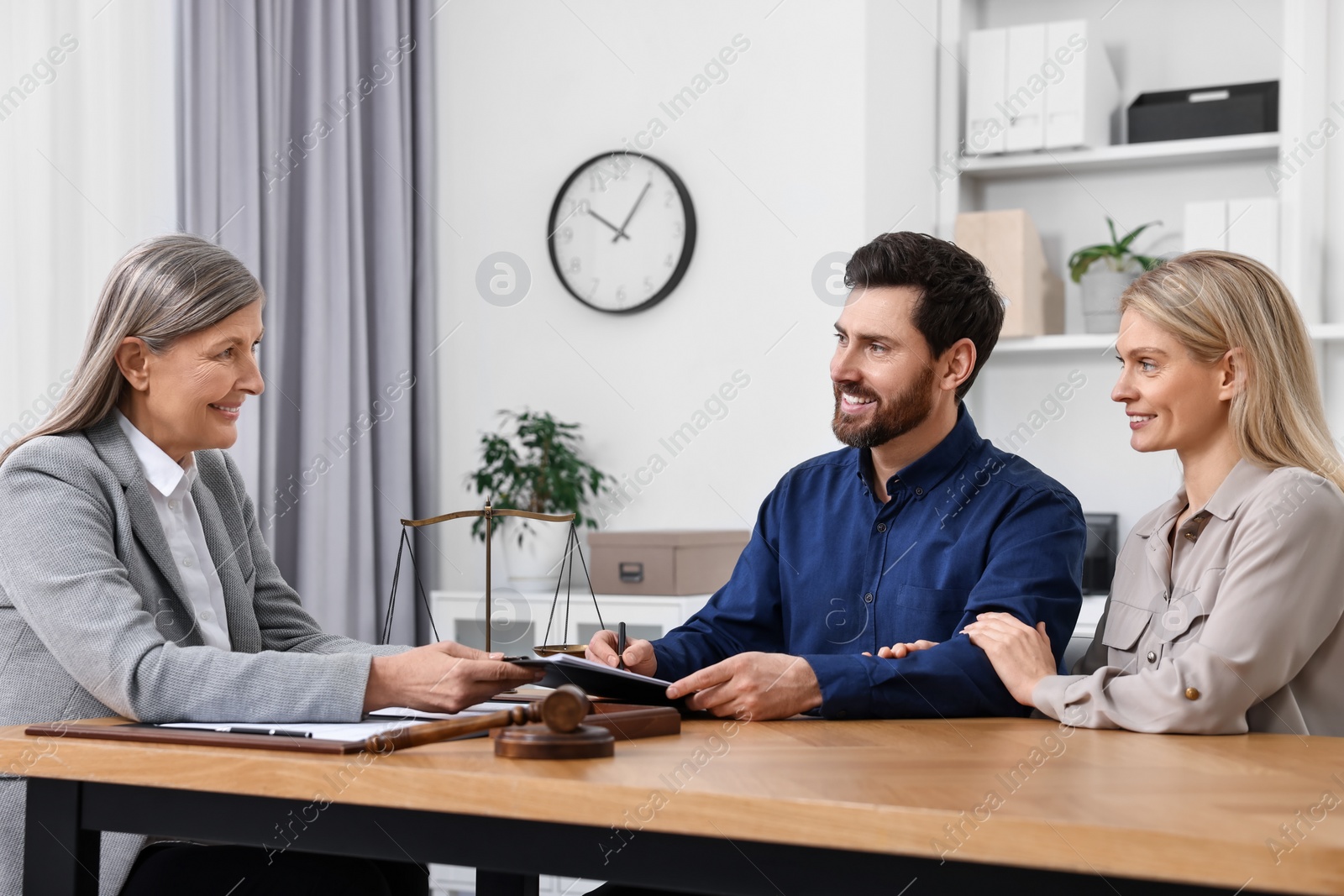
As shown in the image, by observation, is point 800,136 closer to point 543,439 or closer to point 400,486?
point 543,439

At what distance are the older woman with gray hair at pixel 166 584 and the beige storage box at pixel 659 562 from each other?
136cm

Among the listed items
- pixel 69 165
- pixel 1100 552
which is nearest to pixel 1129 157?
pixel 1100 552

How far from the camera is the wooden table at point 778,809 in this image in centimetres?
86

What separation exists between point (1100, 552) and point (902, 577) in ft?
5.05

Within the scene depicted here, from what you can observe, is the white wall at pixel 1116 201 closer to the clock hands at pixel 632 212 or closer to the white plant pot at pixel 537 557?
the clock hands at pixel 632 212

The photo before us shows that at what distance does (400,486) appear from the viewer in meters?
3.62

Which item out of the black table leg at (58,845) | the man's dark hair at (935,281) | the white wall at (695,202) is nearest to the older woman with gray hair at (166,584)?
the black table leg at (58,845)

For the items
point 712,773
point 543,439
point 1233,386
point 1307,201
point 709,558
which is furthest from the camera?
point 543,439

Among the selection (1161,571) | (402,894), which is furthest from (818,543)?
(402,894)

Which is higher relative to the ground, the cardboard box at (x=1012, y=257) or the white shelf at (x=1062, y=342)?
the cardboard box at (x=1012, y=257)

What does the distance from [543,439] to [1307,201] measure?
78.4 inches

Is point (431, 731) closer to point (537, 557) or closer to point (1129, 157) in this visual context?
point (537, 557)

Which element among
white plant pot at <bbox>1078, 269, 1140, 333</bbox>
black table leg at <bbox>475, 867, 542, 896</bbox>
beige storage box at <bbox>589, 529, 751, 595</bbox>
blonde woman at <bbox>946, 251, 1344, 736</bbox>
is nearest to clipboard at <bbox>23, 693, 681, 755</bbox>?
black table leg at <bbox>475, 867, 542, 896</bbox>

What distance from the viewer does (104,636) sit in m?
1.31
